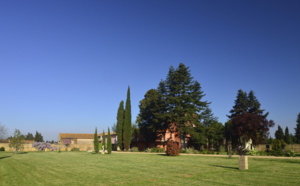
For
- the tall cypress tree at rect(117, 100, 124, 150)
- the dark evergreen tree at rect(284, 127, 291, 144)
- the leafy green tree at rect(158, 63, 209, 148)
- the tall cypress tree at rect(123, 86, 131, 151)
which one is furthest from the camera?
the dark evergreen tree at rect(284, 127, 291, 144)

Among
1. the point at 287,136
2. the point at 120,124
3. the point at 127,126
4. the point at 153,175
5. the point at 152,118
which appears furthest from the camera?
the point at 287,136

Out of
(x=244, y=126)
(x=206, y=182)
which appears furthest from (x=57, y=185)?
(x=244, y=126)

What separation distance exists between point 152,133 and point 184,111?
827 centimetres

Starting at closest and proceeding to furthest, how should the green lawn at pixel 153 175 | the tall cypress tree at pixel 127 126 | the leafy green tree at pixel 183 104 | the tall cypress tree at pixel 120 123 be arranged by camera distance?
the green lawn at pixel 153 175, the leafy green tree at pixel 183 104, the tall cypress tree at pixel 127 126, the tall cypress tree at pixel 120 123

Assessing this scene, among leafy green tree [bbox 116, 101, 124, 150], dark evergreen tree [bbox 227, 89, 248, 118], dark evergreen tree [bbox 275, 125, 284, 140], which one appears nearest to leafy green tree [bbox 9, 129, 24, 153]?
leafy green tree [bbox 116, 101, 124, 150]

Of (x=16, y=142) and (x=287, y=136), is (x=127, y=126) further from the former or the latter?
(x=287, y=136)

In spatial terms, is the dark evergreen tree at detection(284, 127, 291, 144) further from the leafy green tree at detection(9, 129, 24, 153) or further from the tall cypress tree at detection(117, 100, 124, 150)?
the leafy green tree at detection(9, 129, 24, 153)

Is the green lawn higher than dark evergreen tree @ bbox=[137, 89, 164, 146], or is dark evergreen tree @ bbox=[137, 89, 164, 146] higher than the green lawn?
dark evergreen tree @ bbox=[137, 89, 164, 146]

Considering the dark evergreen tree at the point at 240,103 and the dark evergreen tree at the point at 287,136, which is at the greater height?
the dark evergreen tree at the point at 240,103

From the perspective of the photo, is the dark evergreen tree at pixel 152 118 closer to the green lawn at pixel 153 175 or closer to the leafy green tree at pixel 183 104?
the leafy green tree at pixel 183 104

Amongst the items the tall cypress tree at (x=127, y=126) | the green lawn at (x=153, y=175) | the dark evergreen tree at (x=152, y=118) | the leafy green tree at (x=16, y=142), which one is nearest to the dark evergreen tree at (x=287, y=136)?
the dark evergreen tree at (x=152, y=118)

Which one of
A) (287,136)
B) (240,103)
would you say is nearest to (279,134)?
(287,136)

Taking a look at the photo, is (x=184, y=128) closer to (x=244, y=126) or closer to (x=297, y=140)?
(x=244, y=126)

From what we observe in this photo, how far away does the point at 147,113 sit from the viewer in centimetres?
4128
